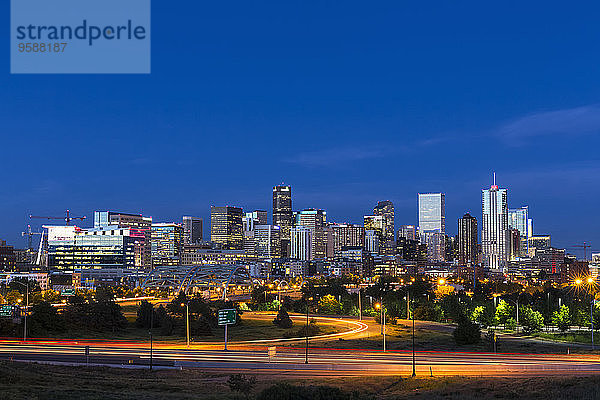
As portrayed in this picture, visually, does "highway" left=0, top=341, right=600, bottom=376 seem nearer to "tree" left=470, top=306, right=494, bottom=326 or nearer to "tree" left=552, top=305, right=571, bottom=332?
"tree" left=470, top=306, right=494, bottom=326

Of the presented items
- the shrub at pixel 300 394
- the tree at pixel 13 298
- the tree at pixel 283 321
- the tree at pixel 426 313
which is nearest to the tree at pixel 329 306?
the tree at pixel 426 313

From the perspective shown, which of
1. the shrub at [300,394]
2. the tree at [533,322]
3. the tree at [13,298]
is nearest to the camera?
the shrub at [300,394]

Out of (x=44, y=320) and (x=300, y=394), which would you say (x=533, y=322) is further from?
(x=44, y=320)

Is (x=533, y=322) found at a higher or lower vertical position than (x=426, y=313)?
higher

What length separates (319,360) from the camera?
61812 millimetres

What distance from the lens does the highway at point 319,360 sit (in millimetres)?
55781

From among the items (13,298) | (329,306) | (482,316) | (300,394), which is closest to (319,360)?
(300,394)

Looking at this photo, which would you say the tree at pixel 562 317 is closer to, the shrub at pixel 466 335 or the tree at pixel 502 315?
the tree at pixel 502 315

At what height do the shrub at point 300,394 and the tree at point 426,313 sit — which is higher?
the shrub at point 300,394

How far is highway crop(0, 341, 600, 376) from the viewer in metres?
55.8

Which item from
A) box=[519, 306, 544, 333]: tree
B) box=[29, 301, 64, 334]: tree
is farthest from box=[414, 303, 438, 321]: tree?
box=[29, 301, 64, 334]: tree

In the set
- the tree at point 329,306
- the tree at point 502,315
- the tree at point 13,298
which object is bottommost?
the tree at point 329,306

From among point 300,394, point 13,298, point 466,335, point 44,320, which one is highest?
point 300,394

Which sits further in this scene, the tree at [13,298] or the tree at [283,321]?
the tree at [13,298]
